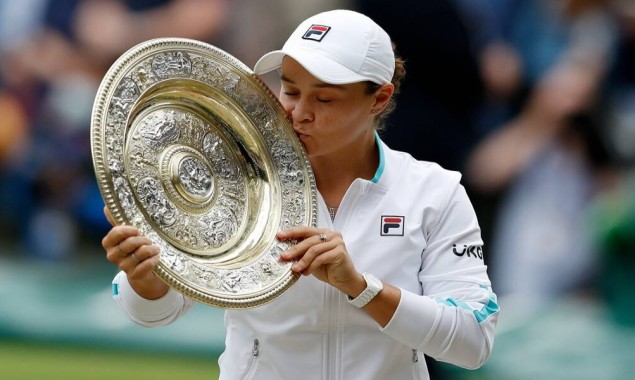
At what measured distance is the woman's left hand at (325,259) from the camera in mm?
2127

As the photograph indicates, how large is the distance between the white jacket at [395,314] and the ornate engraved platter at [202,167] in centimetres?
10

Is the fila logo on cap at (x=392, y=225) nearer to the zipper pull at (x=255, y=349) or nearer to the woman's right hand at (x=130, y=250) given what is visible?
the zipper pull at (x=255, y=349)

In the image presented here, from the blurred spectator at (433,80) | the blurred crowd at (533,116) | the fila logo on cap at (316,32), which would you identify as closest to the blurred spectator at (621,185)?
the blurred crowd at (533,116)

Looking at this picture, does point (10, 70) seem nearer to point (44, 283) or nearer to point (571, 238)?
point (44, 283)

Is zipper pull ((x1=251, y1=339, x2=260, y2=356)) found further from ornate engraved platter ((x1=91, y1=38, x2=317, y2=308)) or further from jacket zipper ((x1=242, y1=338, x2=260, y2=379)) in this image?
ornate engraved platter ((x1=91, y1=38, x2=317, y2=308))

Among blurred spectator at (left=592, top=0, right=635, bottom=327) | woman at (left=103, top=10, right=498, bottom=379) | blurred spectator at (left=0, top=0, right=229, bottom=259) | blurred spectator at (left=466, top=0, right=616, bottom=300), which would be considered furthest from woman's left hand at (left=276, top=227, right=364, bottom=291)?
blurred spectator at (left=0, top=0, right=229, bottom=259)

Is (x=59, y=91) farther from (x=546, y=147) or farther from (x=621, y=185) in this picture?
(x=621, y=185)

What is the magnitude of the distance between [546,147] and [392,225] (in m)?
2.80

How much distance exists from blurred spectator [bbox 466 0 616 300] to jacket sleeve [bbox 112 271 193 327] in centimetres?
284

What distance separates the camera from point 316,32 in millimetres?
2268

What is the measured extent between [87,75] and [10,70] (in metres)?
0.36

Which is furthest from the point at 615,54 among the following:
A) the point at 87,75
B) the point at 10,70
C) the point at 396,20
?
the point at 10,70

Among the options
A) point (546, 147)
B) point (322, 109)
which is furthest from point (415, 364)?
point (546, 147)

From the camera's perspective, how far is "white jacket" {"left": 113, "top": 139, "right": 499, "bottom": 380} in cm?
224
